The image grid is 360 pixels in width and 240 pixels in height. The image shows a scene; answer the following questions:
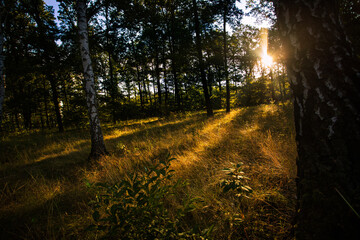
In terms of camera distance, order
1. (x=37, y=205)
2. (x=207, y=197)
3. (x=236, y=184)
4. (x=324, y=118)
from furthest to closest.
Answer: (x=37, y=205) < (x=207, y=197) < (x=236, y=184) < (x=324, y=118)

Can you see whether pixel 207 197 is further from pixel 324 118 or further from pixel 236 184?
pixel 324 118

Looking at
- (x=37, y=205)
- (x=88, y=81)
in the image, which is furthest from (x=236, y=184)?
(x=88, y=81)

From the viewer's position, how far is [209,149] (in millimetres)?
3486

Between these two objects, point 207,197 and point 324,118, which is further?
point 207,197

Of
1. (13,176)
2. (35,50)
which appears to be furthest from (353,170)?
(35,50)

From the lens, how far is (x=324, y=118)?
1.00 metres

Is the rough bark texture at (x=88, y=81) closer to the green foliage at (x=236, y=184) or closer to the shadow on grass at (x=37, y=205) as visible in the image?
the shadow on grass at (x=37, y=205)

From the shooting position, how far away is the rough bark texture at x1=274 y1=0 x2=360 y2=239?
88 centimetres

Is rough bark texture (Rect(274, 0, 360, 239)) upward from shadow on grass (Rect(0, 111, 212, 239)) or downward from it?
upward

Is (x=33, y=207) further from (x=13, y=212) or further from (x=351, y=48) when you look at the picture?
(x=351, y=48)

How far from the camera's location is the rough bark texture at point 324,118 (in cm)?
88

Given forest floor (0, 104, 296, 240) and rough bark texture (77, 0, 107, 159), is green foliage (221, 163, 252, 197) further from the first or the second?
rough bark texture (77, 0, 107, 159)

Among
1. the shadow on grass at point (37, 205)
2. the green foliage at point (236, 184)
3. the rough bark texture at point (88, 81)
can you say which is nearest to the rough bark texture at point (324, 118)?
the green foliage at point (236, 184)

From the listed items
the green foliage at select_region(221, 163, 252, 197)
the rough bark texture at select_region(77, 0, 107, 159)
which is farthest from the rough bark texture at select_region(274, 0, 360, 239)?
the rough bark texture at select_region(77, 0, 107, 159)
